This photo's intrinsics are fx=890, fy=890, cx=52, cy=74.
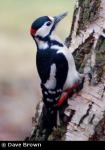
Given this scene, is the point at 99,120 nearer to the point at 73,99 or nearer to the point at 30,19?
the point at 73,99

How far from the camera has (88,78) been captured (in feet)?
25.0

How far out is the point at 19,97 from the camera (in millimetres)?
13508

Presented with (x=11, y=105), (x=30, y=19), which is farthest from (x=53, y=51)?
(x=30, y=19)

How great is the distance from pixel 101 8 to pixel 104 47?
1.26ft

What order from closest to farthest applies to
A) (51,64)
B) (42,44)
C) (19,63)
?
(51,64), (42,44), (19,63)

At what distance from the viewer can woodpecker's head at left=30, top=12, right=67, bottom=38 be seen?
7.57 metres

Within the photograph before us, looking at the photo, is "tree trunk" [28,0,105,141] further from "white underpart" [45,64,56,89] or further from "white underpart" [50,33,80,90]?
"white underpart" [45,64,56,89]

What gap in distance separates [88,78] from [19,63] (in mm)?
7257

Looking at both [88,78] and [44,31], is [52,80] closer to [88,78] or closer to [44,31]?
[88,78]

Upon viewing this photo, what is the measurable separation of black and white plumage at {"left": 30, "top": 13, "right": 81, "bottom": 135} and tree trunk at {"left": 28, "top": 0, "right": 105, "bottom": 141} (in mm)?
129

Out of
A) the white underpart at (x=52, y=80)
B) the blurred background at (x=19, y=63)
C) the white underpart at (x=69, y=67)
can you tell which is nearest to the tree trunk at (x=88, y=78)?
Answer: the white underpart at (x=69, y=67)

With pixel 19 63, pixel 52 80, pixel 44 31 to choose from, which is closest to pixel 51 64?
pixel 52 80

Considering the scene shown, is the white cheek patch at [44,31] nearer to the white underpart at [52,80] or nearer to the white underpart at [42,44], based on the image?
the white underpart at [42,44]

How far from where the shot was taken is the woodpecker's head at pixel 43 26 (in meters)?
7.57
